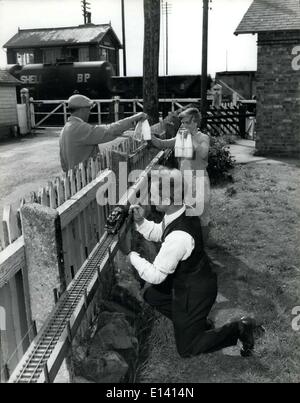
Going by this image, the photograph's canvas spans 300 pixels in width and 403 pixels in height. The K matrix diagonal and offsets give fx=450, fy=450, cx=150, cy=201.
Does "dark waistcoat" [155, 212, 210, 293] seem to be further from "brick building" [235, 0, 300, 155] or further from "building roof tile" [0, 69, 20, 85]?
"building roof tile" [0, 69, 20, 85]

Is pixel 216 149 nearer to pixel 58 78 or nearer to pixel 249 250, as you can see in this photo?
pixel 249 250

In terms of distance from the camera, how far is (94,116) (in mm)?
24844

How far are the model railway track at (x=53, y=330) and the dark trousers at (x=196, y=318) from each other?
737 millimetres

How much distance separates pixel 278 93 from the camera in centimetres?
1327

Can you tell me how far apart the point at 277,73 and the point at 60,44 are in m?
28.6

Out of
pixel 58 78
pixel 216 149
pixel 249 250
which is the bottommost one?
pixel 249 250

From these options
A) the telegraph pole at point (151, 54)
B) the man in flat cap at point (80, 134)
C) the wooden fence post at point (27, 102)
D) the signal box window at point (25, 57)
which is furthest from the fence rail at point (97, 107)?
the man in flat cap at point (80, 134)

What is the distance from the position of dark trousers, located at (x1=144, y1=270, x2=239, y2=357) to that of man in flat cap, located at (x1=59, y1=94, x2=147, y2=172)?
187cm

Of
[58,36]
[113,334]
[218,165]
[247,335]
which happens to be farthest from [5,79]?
[58,36]

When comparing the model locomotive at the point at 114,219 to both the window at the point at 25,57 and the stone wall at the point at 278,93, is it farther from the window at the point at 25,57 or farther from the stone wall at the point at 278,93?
the window at the point at 25,57

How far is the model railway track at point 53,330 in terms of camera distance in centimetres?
248

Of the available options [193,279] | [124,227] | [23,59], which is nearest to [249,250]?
[124,227]

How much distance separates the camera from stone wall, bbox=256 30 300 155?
12.9 meters

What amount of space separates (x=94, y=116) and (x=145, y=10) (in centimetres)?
1600
